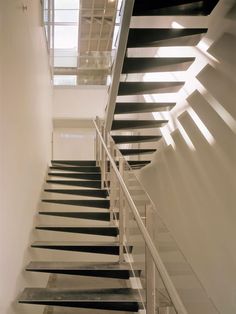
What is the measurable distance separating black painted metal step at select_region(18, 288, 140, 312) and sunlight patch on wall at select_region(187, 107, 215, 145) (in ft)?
5.67

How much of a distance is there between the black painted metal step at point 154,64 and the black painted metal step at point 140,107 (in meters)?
0.80

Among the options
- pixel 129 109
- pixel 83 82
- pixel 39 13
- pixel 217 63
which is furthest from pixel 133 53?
pixel 83 82

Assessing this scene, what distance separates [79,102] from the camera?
351 inches

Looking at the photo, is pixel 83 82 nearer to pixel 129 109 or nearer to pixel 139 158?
pixel 139 158

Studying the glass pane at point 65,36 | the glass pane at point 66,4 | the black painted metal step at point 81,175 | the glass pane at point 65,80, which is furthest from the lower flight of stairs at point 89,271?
the glass pane at point 65,36

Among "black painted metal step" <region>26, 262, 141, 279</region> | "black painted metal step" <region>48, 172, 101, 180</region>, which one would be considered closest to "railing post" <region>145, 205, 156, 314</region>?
"black painted metal step" <region>26, 262, 141, 279</region>

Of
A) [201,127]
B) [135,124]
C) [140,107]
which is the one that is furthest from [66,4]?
[201,127]

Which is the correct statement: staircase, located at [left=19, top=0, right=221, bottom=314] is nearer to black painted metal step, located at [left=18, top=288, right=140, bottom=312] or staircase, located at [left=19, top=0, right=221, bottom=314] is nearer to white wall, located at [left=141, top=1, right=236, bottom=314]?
black painted metal step, located at [left=18, top=288, right=140, bottom=312]

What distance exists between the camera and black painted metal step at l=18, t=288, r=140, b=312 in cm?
284

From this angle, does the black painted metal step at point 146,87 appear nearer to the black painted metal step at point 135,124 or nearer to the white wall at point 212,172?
the white wall at point 212,172

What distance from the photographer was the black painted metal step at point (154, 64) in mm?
3822

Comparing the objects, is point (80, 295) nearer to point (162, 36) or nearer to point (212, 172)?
point (212, 172)

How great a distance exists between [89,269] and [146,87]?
2218mm

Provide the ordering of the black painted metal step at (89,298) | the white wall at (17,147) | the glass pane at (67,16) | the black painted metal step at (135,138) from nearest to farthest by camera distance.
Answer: the white wall at (17,147) < the black painted metal step at (89,298) < the black painted metal step at (135,138) < the glass pane at (67,16)
